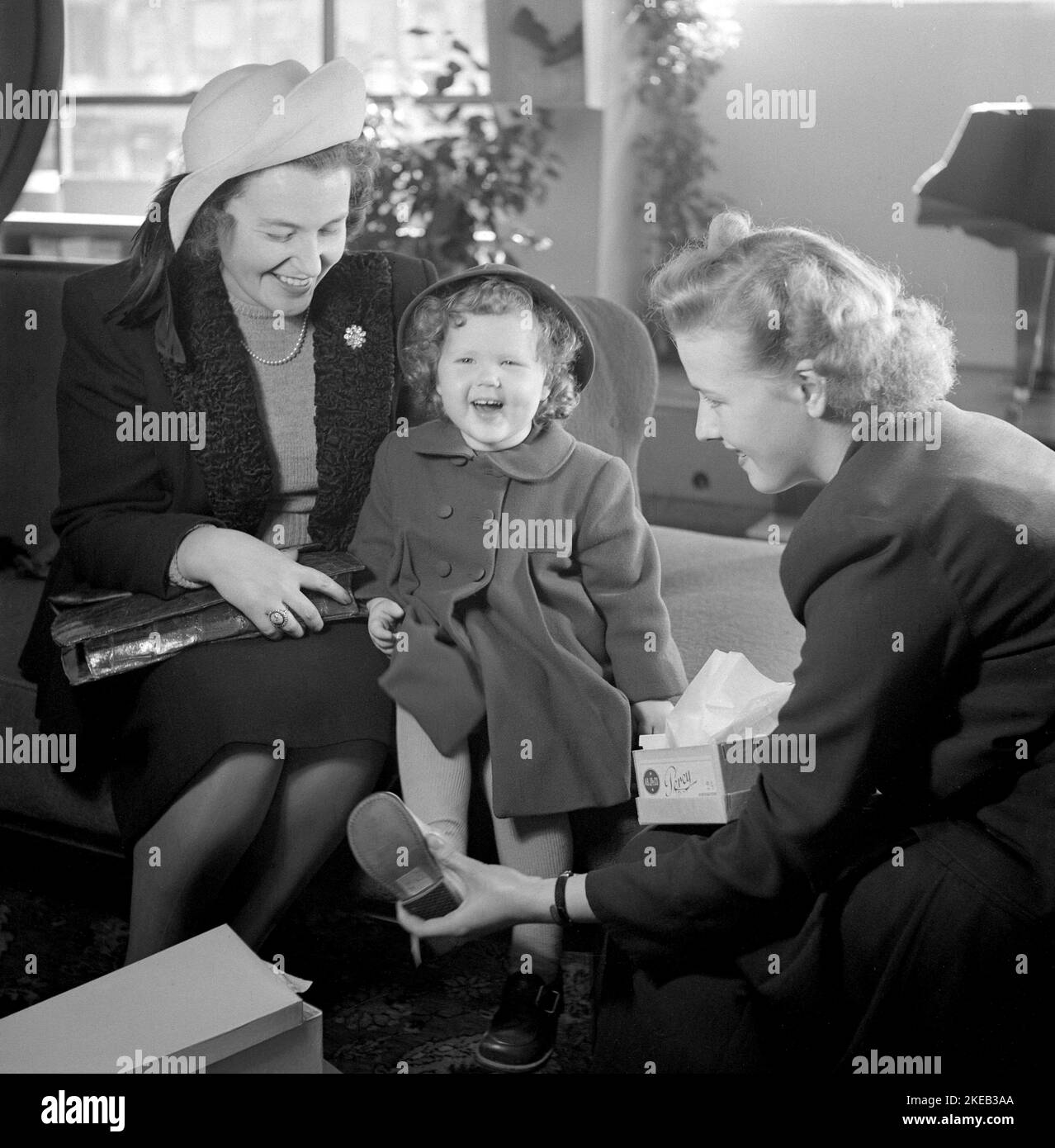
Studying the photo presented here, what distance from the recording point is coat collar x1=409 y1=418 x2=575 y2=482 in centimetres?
180

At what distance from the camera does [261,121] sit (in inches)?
70.6

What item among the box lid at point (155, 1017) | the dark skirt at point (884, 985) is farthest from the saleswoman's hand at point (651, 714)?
the box lid at point (155, 1017)

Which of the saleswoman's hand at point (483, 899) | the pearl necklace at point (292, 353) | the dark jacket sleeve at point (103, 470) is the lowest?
the saleswoman's hand at point (483, 899)

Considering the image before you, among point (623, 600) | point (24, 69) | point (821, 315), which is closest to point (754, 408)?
point (821, 315)

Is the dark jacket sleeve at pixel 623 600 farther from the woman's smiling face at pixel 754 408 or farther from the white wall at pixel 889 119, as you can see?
the white wall at pixel 889 119

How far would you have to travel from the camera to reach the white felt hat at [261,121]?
5.86 feet

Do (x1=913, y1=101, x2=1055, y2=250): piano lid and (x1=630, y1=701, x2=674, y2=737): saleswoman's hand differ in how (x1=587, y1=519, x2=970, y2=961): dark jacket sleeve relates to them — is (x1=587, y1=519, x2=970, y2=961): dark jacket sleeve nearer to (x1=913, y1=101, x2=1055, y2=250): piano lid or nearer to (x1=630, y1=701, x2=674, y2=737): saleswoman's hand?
(x1=630, y1=701, x2=674, y2=737): saleswoman's hand

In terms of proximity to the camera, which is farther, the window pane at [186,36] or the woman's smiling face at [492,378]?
the window pane at [186,36]

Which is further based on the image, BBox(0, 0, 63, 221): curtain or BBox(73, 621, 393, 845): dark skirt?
BBox(0, 0, 63, 221): curtain

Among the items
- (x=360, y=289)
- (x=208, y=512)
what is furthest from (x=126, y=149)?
(x=208, y=512)

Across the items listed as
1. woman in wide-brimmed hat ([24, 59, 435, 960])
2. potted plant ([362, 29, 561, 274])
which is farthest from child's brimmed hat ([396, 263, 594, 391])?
potted plant ([362, 29, 561, 274])

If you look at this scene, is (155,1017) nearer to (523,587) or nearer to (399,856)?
(399,856)

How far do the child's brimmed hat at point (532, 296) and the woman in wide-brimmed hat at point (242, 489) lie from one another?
0.11 m
